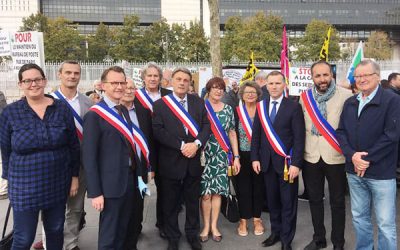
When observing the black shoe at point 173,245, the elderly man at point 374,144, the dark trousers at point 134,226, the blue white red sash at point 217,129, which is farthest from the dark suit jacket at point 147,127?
the elderly man at point 374,144

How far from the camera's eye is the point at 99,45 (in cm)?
3772

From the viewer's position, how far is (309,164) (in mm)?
3865

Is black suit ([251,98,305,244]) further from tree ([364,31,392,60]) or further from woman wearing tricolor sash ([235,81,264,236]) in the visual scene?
tree ([364,31,392,60])

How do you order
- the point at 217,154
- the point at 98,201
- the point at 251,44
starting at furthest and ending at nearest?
the point at 251,44 → the point at 217,154 → the point at 98,201

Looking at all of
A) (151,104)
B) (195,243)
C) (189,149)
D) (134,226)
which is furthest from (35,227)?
(151,104)

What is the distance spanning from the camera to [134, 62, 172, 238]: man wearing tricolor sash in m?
4.12

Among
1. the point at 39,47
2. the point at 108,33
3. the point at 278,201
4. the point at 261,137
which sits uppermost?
the point at 108,33

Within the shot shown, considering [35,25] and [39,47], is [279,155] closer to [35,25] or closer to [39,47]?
[39,47]

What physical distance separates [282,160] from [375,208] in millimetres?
988

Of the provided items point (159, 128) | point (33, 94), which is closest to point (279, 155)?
point (159, 128)

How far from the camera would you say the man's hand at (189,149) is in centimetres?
378

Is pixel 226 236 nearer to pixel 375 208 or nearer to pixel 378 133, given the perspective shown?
pixel 375 208

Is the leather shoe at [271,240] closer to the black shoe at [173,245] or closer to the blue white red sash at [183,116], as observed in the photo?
the black shoe at [173,245]

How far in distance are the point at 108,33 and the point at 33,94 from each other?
37444 mm
